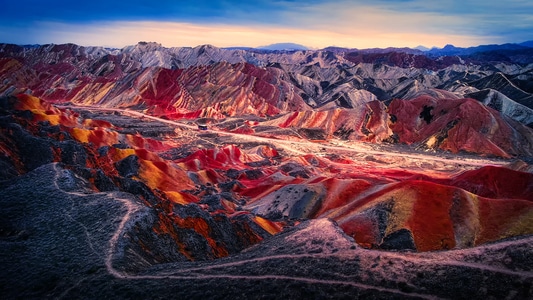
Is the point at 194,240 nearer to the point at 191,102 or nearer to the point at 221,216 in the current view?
the point at 221,216

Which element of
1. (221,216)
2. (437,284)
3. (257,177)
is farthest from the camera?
(257,177)

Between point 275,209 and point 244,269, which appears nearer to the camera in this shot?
point 244,269

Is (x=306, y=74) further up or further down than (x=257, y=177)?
further up

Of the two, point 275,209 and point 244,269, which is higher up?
point 244,269

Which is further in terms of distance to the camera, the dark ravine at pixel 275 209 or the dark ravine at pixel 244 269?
the dark ravine at pixel 275 209

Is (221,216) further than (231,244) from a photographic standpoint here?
Yes

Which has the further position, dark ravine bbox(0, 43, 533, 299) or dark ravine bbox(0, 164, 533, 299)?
dark ravine bbox(0, 43, 533, 299)

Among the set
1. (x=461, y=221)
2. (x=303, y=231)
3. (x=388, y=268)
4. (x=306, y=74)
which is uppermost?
(x=306, y=74)

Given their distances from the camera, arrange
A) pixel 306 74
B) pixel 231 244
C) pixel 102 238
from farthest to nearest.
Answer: pixel 306 74 → pixel 231 244 → pixel 102 238

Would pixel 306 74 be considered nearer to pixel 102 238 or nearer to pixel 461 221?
pixel 461 221

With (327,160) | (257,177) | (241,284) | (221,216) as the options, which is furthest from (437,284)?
(327,160)
